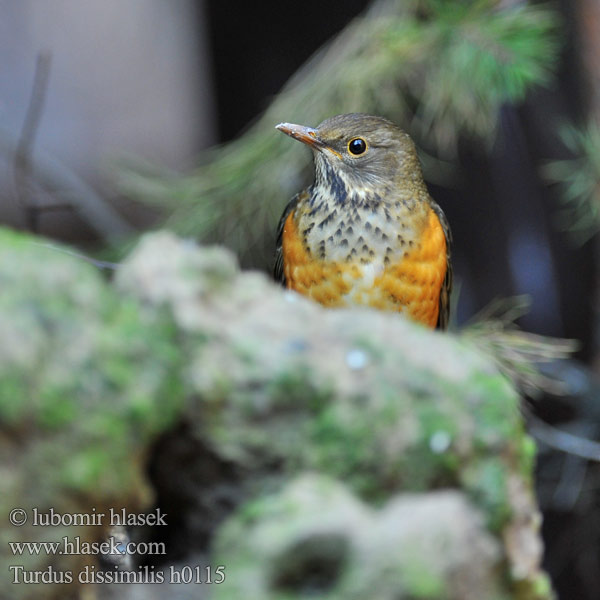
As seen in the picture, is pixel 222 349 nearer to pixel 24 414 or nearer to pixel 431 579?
pixel 24 414

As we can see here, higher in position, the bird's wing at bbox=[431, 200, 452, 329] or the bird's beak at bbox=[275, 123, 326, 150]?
the bird's beak at bbox=[275, 123, 326, 150]

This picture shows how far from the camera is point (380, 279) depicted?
6.77ft

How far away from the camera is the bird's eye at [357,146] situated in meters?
2.19

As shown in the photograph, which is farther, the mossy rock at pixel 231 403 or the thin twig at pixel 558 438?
the thin twig at pixel 558 438

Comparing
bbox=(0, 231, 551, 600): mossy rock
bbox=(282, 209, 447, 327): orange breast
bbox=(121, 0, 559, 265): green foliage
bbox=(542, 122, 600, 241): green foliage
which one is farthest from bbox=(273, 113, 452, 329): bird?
bbox=(0, 231, 551, 600): mossy rock

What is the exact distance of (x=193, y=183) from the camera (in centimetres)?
289

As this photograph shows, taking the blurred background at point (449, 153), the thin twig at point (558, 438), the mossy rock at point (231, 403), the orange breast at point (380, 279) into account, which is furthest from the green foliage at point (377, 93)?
the mossy rock at point (231, 403)

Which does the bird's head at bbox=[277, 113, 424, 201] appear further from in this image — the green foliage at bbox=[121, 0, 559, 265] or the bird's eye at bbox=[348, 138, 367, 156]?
the green foliage at bbox=[121, 0, 559, 265]

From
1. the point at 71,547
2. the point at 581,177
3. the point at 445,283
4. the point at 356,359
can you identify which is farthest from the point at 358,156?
the point at 71,547

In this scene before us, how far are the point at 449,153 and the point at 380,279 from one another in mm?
1406

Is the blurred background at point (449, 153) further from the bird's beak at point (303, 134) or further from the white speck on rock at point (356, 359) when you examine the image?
the white speck on rock at point (356, 359)

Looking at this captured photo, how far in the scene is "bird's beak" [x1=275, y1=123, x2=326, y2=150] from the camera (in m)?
2.11

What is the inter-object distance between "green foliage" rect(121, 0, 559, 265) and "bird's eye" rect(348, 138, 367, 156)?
451 mm

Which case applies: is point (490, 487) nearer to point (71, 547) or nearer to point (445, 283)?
point (71, 547)
